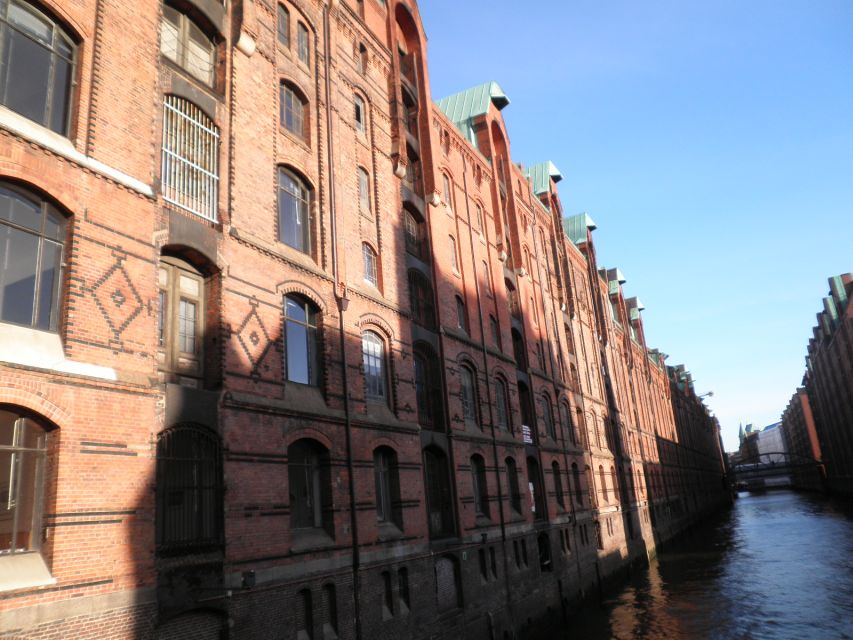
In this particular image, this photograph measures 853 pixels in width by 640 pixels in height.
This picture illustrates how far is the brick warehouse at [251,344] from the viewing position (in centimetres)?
877

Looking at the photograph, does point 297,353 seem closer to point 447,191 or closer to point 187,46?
point 187,46

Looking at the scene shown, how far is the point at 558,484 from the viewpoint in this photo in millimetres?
27922

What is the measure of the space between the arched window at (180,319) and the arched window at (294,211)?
2.88 meters

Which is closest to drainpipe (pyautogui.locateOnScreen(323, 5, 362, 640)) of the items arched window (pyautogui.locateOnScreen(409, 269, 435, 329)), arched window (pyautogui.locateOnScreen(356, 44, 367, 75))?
arched window (pyautogui.locateOnScreen(356, 44, 367, 75))

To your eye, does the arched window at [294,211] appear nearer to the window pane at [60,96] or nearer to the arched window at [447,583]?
the window pane at [60,96]

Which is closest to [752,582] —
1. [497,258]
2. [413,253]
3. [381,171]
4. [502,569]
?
[502,569]

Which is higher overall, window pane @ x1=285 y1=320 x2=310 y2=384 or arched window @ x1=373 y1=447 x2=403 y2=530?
window pane @ x1=285 y1=320 x2=310 y2=384

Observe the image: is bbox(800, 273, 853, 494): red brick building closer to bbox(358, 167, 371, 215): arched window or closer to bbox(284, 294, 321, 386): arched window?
bbox(358, 167, 371, 215): arched window

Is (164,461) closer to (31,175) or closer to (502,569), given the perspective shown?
(31,175)

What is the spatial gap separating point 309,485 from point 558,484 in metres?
17.2

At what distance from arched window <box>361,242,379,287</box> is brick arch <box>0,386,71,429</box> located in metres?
9.50

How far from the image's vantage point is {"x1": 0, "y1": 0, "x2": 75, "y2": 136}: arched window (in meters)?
9.20

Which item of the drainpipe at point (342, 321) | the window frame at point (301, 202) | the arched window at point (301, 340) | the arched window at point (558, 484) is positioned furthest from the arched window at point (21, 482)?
the arched window at point (558, 484)

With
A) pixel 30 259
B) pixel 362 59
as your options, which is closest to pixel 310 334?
pixel 30 259
